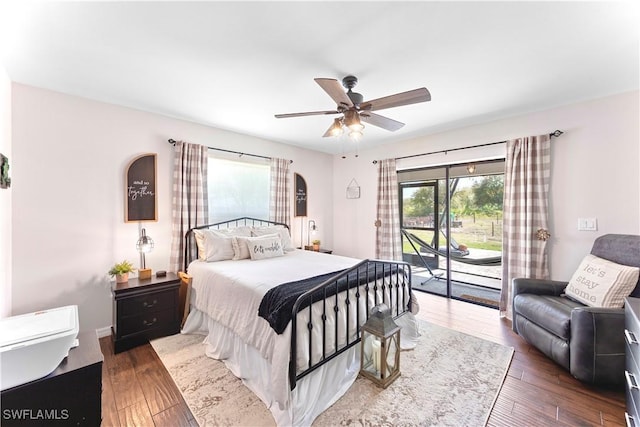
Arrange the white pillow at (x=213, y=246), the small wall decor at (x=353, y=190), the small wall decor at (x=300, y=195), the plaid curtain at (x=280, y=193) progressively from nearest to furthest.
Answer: the white pillow at (x=213, y=246)
the plaid curtain at (x=280, y=193)
the small wall decor at (x=300, y=195)
the small wall decor at (x=353, y=190)

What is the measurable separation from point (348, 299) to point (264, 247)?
1.50 m

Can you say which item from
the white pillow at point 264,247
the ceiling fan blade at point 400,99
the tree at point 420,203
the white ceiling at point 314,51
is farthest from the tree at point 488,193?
the white pillow at point 264,247

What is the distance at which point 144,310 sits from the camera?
2.55 m

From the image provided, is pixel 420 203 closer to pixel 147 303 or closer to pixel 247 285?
pixel 247 285

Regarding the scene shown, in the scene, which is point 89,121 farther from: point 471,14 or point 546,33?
point 546,33

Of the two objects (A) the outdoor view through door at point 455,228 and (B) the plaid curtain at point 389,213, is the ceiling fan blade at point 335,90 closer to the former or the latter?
(B) the plaid curtain at point 389,213

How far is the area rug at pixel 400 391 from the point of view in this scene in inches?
A: 65.4

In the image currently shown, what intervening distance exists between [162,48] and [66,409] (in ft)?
7.54

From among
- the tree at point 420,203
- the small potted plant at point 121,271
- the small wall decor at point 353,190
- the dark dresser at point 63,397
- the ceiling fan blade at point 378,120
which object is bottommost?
the dark dresser at point 63,397

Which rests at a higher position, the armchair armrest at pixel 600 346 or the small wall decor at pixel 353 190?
the small wall decor at pixel 353 190

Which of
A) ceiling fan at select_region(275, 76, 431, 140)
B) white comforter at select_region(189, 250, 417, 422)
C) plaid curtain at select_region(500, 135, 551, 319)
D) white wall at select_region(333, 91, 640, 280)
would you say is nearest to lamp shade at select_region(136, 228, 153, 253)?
white comforter at select_region(189, 250, 417, 422)

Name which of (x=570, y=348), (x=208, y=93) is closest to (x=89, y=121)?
(x=208, y=93)

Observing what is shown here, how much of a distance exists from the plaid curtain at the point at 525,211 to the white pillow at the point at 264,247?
2882 mm

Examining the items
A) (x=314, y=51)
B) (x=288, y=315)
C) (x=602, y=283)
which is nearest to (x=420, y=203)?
(x=602, y=283)
